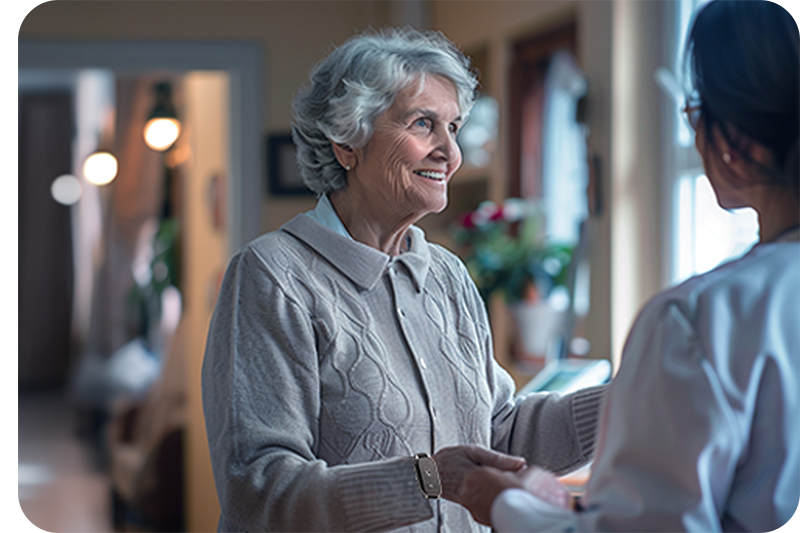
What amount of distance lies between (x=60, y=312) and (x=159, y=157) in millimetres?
3569

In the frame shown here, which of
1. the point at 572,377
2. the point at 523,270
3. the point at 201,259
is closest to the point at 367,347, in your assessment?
the point at 572,377

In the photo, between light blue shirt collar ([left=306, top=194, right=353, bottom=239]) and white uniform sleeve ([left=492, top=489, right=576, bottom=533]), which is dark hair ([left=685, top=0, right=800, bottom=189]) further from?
light blue shirt collar ([left=306, top=194, right=353, bottom=239])

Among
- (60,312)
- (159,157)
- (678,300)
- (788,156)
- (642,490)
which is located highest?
(159,157)

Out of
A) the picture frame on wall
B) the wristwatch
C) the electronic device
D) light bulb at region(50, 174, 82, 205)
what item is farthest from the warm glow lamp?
the wristwatch

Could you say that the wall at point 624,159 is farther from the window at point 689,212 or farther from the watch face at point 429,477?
the watch face at point 429,477

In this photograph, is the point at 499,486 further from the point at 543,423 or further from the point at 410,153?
the point at 410,153

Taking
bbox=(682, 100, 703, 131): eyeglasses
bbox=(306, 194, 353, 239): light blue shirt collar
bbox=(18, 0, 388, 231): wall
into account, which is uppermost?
bbox=(18, 0, 388, 231): wall

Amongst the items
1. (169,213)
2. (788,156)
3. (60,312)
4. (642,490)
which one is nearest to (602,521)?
(642,490)

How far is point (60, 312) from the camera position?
902 centimetres

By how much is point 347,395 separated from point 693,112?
616 millimetres

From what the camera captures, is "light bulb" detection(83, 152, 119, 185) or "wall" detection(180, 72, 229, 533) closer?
"wall" detection(180, 72, 229, 533)

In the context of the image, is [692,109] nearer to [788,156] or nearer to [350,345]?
[788,156]

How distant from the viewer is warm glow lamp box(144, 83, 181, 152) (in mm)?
5102

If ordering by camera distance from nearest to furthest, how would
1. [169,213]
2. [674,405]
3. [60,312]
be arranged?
[674,405]
[169,213]
[60,312]
